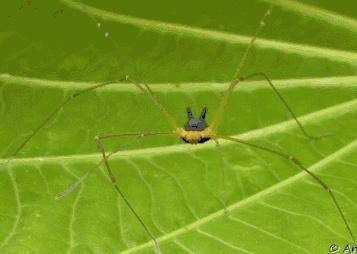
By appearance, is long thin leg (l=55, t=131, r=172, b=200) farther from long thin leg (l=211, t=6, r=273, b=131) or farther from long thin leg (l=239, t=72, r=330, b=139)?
long thin leg (l=239, t=72, r=330, b=139)

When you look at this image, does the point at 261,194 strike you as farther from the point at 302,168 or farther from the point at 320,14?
the point at 320,14

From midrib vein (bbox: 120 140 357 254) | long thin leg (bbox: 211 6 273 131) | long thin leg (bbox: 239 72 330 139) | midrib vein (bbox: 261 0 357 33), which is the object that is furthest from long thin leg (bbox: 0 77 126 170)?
midrib vein (bbox: 261 0 357 33)

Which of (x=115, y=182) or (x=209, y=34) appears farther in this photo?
(x=209, y=34)

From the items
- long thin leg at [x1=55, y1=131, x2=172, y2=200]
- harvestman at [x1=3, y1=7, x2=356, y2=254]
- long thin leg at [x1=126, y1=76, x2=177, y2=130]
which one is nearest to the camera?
long thin leg at [x1=55, y1=131, x2=172, y2=200]

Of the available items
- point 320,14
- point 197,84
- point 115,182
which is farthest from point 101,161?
point 320,14

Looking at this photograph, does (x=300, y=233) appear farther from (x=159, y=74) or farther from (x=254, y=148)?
(x=159, y=74)

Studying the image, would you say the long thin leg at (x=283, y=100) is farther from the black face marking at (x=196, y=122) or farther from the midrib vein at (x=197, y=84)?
the black face marking at (x=196, y=122)

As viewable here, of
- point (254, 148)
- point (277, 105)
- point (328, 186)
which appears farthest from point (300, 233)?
point (277, 105)
